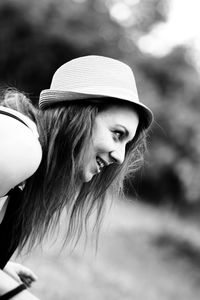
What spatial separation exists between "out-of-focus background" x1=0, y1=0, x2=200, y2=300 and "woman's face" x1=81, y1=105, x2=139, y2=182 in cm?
275

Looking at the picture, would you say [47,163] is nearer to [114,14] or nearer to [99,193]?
[99,193]

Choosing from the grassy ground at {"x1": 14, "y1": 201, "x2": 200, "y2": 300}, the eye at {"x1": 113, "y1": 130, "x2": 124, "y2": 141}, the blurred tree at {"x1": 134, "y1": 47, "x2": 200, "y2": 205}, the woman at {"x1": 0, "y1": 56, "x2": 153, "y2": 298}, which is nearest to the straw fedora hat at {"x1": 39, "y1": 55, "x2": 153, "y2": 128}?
the woman at {"x1": 0, "y1": 56, "x2": 153, "y2": 298}

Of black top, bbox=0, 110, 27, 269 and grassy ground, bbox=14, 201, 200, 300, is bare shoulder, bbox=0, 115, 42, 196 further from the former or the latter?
grassy ground, bbox=14, 201, 200, 300

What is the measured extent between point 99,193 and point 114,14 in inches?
606

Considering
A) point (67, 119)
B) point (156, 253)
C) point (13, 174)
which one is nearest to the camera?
point (13, 174)

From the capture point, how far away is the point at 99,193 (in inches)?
91.0

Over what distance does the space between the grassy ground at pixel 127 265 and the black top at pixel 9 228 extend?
606 mm

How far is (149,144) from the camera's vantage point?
10.2m

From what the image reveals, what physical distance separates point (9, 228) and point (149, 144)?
8.36 meters

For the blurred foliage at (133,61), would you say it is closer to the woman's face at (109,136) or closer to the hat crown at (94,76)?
the hat crown at (94,76)

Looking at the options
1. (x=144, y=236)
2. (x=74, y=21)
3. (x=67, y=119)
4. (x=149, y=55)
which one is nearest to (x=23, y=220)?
(x=67, y=119)

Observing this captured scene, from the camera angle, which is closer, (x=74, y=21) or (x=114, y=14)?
(x=74, y=21)

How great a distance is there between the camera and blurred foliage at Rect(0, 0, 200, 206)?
14.0 meters

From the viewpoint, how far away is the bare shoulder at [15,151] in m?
1.34
